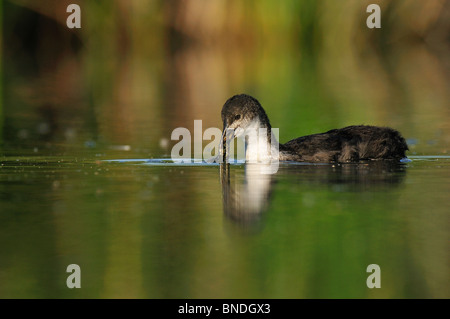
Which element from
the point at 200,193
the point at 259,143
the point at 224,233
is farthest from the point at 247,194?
the point at 259,143

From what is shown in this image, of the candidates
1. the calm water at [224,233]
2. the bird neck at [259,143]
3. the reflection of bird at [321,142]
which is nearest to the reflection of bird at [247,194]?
the calm water at [224,233]

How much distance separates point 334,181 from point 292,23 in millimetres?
26662

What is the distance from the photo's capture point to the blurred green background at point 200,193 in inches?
201

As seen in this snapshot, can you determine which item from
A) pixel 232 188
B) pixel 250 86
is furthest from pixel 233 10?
pixel 232 188

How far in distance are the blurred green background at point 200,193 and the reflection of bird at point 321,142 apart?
0.47m

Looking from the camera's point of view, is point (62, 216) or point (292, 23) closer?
point (62, 216)

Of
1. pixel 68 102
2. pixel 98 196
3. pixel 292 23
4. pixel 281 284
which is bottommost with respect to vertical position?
pixel 281 284

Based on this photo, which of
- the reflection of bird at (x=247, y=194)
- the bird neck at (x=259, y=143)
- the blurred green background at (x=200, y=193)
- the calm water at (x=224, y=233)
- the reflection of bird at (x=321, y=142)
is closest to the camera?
the calm water at (x=224, y=233)

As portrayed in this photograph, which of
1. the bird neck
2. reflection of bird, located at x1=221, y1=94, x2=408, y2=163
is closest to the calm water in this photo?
reflection of bird, located at x1=221, y1=94, x2=408, y2=163

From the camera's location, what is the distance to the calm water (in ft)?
16.3

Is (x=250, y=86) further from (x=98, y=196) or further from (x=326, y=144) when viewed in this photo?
(x=98, y=196)

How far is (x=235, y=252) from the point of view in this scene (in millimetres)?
5637

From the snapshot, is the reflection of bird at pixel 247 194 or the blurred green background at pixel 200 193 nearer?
the blurred green background at pixel 200 193

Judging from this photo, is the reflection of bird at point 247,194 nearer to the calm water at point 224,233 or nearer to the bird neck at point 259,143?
the calm water at point 224,233
